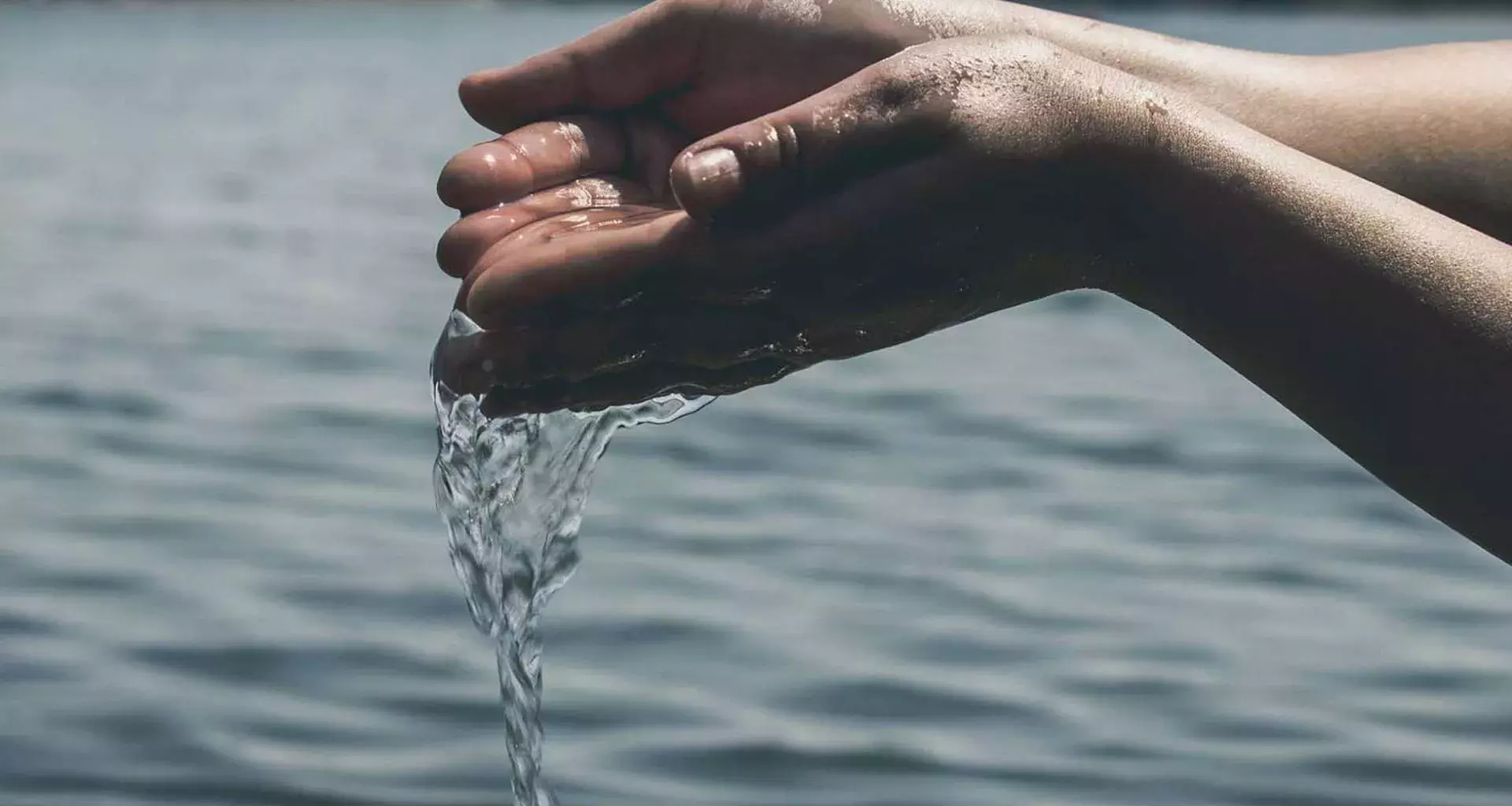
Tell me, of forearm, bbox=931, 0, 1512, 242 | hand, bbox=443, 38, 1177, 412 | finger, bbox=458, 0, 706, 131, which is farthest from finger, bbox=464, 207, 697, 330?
forearm, bbox=931, 0, 1512, 242

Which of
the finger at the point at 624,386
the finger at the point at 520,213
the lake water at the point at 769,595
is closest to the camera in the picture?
the finger at the point at 624,386

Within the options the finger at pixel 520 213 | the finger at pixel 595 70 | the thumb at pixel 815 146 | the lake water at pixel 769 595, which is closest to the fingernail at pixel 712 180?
the thumb at pixel 815 146

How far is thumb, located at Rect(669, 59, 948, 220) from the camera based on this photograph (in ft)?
8.64

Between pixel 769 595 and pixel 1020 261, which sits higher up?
pixel 769 595

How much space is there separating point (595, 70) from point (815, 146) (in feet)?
3.54

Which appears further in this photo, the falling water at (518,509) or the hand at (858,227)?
the falling water at (518,509)

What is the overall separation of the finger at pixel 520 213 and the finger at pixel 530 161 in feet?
0.08

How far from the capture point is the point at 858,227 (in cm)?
270

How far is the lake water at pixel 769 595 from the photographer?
16.1 feet

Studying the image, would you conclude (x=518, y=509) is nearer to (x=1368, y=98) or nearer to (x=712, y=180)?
(x=712, y=180)

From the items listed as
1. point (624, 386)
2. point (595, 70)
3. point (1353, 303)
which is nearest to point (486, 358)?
point (624, 386)

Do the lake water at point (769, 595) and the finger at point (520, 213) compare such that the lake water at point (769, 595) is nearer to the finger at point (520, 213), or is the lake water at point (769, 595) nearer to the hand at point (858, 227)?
the finger at point (520, 213)

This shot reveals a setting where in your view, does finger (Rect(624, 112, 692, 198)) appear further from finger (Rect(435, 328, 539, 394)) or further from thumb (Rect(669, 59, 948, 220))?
thumb (Rect(669, 59, 948, 220))

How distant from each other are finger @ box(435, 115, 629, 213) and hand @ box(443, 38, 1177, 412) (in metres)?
0.40
